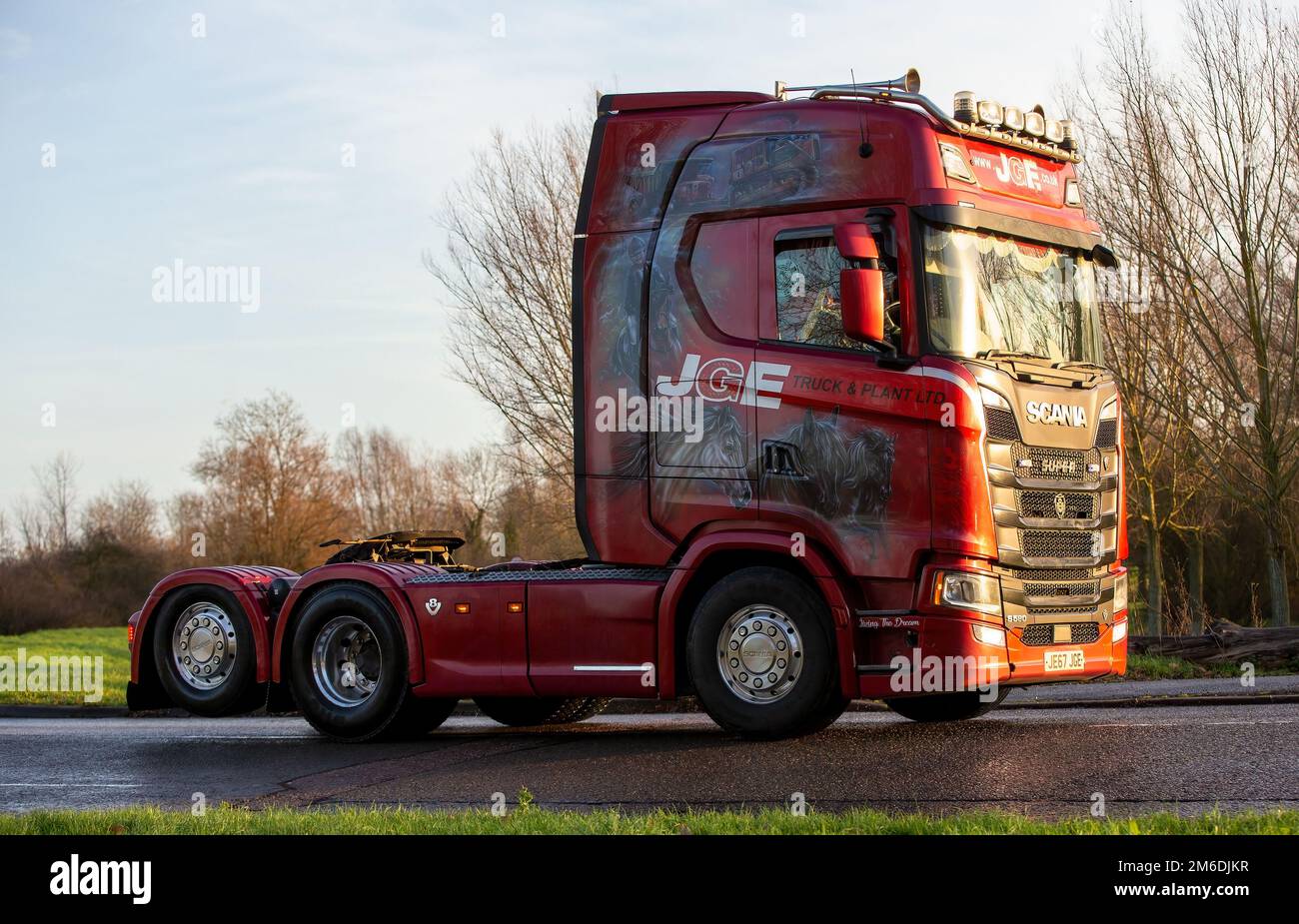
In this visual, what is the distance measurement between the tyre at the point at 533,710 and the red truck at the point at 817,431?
1513 mm

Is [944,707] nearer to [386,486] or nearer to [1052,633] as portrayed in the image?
[1052,633]

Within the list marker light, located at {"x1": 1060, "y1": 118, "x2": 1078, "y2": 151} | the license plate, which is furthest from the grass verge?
marker light, located at {"x1": 1060, "y1": 118, "x2": 1078, "y2": 151}

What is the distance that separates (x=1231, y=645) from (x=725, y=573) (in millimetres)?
8168

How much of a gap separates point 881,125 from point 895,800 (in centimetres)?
446

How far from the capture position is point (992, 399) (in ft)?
30.2

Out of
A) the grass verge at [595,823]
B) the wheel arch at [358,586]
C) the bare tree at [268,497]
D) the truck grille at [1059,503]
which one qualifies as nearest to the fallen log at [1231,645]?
the truck grille at [1059,503]

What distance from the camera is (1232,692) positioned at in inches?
494

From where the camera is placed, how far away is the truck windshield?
30.7 feet

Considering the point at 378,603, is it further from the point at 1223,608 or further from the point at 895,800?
the point at 1223,608

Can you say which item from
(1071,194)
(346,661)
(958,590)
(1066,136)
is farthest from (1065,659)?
(346,661)

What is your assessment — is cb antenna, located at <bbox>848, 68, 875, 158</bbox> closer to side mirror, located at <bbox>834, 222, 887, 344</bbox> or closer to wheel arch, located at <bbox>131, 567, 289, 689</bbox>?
side mirror, located at <bbox>834, 222, 887, 344</bbox>

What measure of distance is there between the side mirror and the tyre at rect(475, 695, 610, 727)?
4.57 metres

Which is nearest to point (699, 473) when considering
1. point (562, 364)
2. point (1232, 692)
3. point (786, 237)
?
point (786, 237)
